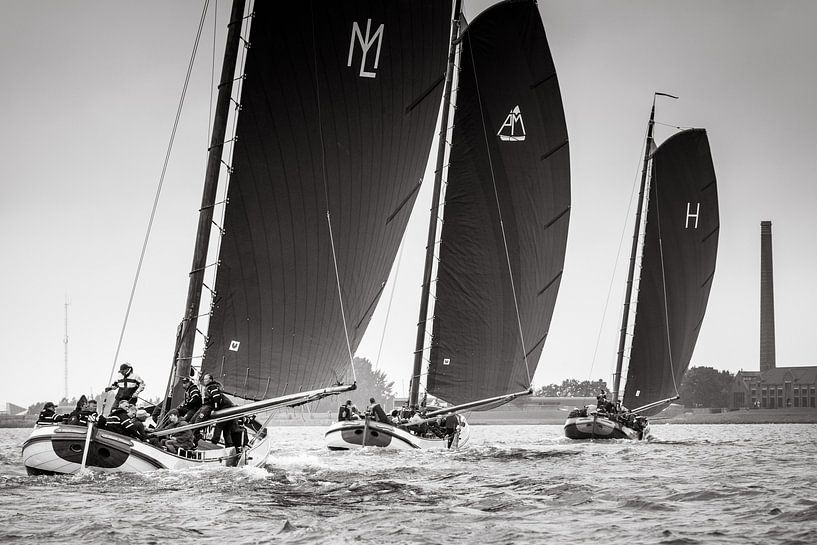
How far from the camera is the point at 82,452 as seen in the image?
1891 centimetres

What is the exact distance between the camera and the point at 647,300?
51.9 metres

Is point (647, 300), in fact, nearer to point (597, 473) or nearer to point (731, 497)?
point (597, 473)

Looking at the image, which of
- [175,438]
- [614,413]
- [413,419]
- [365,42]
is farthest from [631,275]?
[175,438]

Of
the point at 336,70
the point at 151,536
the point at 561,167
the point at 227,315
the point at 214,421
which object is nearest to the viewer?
the point at 151,536

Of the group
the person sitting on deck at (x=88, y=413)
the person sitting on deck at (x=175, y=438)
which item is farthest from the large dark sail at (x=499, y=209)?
the person sitting on deck at (x=88, y=413)

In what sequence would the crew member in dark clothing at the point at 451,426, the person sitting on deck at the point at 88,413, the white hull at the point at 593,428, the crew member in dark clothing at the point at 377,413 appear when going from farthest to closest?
1. the white hull at the point at 593,428
2. the crew member in dark clothing at the point at 451,426
3. the crew member in dark clothing at the point at 377,413
4. the person sitting on deck at the point at 88,413

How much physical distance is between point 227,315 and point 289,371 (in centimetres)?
243

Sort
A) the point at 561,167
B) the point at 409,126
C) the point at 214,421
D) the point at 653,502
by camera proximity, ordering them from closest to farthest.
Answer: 1. the point at 653,502
2. the point at 214,421
3. the point at 409,126
4. the point at 561,167

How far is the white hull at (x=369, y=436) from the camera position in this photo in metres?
31.0

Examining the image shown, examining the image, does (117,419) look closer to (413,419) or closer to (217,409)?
(217,409)

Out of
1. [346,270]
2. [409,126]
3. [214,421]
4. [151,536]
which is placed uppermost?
[409,126]

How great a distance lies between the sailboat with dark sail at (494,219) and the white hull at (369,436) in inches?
128

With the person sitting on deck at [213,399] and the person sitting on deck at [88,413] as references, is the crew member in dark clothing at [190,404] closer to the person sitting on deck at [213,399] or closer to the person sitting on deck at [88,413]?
the person sitting on deck at [213,399]

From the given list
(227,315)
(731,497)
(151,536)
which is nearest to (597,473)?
(731,497)
